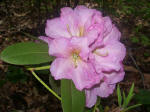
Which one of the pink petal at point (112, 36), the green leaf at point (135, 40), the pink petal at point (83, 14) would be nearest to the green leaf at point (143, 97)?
the green leaf at point (135, 40)

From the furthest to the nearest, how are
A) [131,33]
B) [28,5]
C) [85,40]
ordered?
[28,5] < [131,33] < [85,40]

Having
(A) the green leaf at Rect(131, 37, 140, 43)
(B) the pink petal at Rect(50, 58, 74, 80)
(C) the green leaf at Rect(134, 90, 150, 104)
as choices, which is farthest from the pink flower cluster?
(A) the green leaf at Rect(131, 37, 140, 43)

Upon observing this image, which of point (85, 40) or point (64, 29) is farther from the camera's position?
point (64, 29)

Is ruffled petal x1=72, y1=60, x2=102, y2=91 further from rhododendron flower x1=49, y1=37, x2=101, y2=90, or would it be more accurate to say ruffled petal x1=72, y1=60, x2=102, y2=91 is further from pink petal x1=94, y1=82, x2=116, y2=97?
pink petal x1=94, y1=82, x2=116, y2=97

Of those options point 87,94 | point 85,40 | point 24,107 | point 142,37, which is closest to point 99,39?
point 85,40

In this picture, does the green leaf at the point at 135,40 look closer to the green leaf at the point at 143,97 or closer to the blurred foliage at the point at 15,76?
the green leaf at the point at 143,97

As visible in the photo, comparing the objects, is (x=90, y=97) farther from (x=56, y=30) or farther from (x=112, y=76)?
(x=56, y=30)

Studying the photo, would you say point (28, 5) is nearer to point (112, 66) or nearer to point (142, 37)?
point (142, 37)
